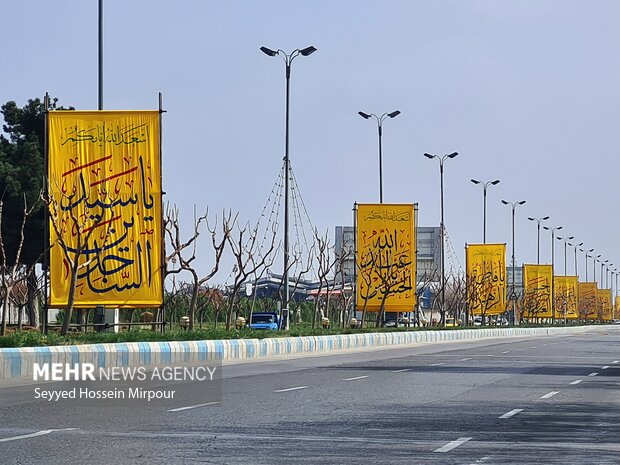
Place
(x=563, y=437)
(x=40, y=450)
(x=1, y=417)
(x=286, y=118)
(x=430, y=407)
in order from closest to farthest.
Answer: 1. (x=40, y=450)
2. (x=563, y=437)
3. (x=1, y=417)
4. (x=430, y=407)
5. (x=286, y=118)

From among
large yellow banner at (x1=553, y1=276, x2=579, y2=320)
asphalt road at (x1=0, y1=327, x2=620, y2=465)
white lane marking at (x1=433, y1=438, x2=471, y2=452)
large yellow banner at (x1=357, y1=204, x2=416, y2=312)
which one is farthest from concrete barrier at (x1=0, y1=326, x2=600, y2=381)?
large yellow banner at (x1=553, y1=276, x2=579, y2=320)

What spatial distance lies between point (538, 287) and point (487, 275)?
38.3 meters

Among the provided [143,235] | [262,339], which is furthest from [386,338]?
[143,235]

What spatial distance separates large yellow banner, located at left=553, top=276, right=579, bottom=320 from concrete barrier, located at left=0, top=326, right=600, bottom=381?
92026 millimetres

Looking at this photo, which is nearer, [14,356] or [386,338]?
[14,356]

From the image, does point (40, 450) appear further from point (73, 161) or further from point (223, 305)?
point (223, 305)

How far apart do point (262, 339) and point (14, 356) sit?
16247 millimetres

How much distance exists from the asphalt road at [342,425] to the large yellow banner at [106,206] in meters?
7.44

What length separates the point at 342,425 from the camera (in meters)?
16.5

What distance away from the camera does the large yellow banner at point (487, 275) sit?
84.1m

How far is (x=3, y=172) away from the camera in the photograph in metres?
60.6

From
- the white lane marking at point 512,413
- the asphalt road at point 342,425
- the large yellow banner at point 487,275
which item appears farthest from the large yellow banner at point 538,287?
the white lane marking at point 512,413

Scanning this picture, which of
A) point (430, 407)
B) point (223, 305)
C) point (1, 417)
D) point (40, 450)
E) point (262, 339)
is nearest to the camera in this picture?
point (40, 450)

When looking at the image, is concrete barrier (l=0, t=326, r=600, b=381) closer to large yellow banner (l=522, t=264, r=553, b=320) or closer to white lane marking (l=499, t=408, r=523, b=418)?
white lane marking (l=499, t=408, r=523, b=418)
